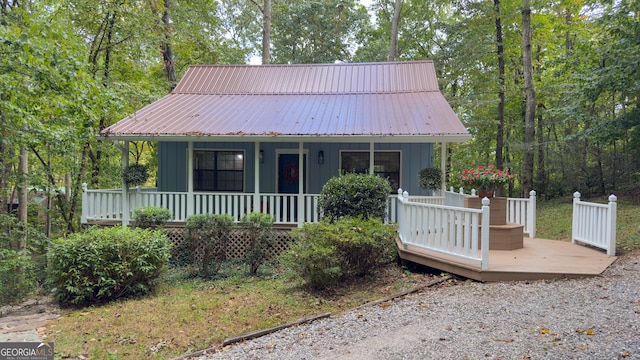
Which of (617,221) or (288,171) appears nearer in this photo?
(617,221)

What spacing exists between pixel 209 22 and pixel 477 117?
12690 millimetres

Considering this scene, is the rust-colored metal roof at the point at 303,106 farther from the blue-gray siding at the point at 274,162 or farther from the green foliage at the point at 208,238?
the green foliage at the point at 208,238

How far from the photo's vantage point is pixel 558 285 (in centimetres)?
505

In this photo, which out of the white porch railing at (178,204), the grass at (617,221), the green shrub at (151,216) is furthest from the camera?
the white porch railing at (178,204)

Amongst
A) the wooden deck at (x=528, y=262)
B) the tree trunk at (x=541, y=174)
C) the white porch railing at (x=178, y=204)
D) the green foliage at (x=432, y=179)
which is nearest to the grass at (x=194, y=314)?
the wooden deck at (x=528, y=262)

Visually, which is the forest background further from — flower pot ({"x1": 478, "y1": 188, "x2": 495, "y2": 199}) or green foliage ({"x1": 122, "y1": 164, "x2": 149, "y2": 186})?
flower pot ({"x1": 478, "y1": 188, "x2": 495, "y2": 199})

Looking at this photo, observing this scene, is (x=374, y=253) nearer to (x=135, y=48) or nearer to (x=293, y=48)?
(x=135, y=48)

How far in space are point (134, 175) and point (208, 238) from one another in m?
2.85

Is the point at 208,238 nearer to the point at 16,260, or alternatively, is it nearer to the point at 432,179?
the point at 16,260

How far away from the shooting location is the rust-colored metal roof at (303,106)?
28.0 feet

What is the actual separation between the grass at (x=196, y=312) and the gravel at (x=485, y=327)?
18.5 inches

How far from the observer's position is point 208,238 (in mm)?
7301

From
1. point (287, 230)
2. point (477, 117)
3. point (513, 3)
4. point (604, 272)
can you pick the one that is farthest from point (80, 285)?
point (513, 3)

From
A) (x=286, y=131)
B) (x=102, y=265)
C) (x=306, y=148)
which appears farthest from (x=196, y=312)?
(x=306, y=148)
